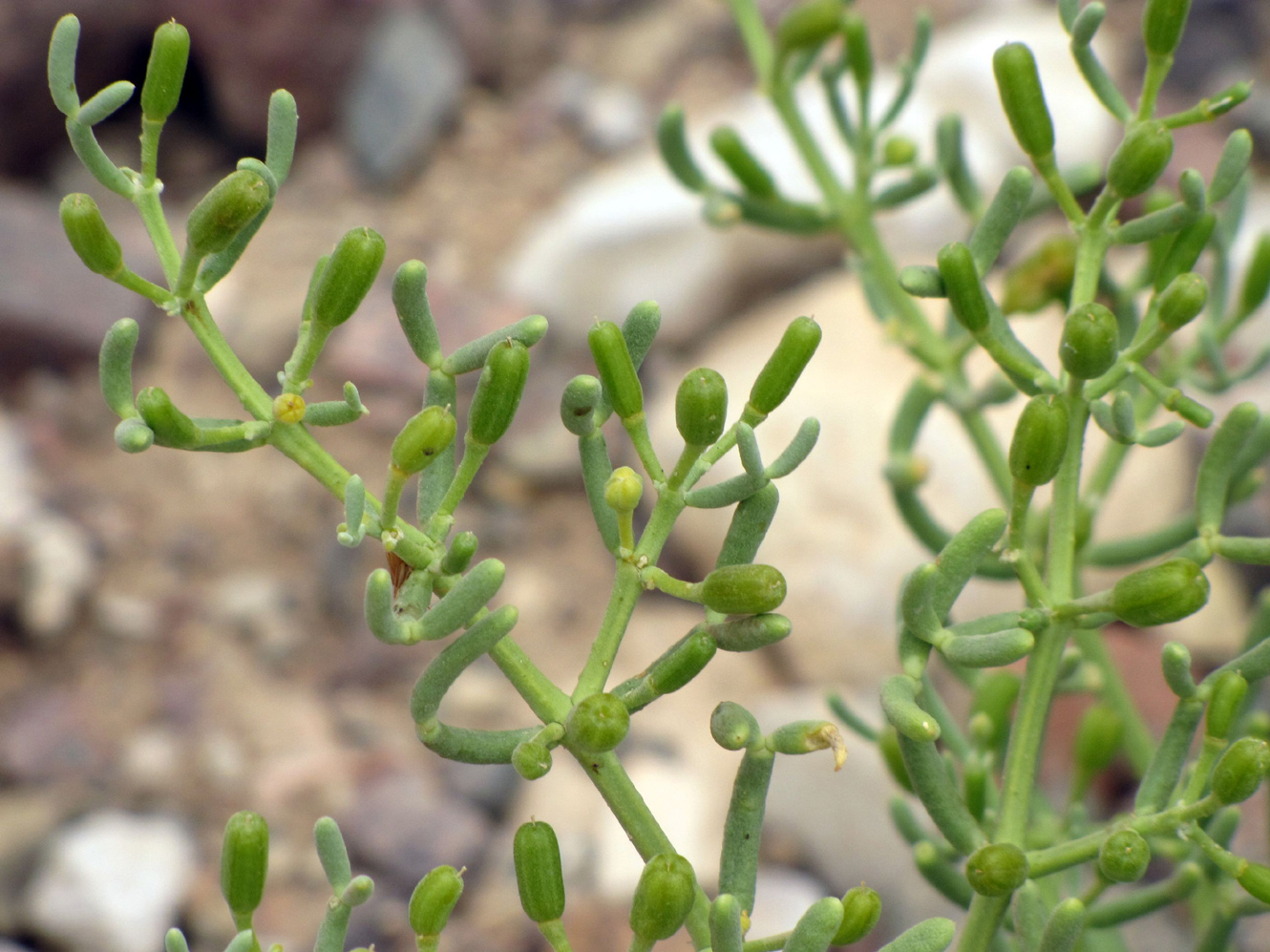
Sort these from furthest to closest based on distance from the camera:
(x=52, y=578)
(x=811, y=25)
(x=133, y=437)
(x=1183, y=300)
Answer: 1. (x=52, y=578)
2. (x=811, y=25)
3. (x=1183, y=300)
4. (x=133, y=437)

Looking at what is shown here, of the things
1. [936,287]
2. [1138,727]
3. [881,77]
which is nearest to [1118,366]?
[936,287]

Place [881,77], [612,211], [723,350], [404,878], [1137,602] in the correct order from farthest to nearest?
[881,77], [612,211], [723,350], [404,878], [1137,602]

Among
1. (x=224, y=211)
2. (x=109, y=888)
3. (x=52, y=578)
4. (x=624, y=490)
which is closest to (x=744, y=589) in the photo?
(x=624, y=490)

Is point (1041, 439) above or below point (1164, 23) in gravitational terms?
below

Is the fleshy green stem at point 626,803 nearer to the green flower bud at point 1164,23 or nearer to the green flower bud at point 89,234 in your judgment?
the green flower bud at point 89,234

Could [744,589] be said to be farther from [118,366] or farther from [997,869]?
[118,366]

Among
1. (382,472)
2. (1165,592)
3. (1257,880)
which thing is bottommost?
(1257,880)

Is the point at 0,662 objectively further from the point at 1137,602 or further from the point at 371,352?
the point at 1137,602
